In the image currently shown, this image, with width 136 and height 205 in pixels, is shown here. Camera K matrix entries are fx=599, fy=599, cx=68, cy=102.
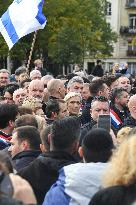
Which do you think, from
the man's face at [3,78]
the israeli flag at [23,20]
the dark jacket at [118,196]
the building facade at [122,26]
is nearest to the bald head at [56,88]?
the man's face at [3,78]

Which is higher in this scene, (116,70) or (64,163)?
(64,163)

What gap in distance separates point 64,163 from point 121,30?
71414mm

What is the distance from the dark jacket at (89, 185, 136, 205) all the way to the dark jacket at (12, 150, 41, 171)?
5.92 feet

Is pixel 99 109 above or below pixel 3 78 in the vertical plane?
above

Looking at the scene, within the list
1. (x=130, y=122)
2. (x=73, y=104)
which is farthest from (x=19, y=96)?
(x=130, y=122)

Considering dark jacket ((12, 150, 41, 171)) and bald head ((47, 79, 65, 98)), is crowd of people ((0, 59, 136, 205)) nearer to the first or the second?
dark jacket ((12, 150, 41, 171))

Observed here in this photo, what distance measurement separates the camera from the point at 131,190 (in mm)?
3781

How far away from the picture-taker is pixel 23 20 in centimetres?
1348

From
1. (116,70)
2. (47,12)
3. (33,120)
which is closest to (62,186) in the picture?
(33,120)

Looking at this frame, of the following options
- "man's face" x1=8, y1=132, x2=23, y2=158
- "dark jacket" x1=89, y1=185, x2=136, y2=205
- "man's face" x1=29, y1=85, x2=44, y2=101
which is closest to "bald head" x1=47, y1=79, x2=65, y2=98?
"man's face" x1=29, y1=85, x2=44, y2=101

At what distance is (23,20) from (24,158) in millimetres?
8256

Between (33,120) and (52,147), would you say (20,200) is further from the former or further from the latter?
(33,120)

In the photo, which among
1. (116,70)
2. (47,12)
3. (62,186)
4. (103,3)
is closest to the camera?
(62,186)

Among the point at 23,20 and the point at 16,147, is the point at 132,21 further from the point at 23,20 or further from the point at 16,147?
the point at 16,147
